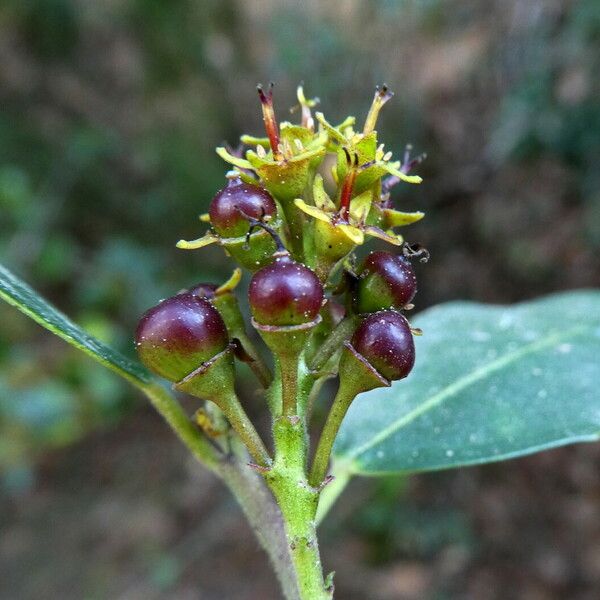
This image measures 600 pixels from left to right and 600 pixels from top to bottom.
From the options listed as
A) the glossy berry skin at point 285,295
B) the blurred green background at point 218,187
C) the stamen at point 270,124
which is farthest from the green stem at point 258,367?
the blurred green background at point 218,187

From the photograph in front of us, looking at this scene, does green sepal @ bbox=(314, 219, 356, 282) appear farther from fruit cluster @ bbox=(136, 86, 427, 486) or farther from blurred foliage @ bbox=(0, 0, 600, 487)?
blurred foliage @ bbox=(0, 0, 600, 487)

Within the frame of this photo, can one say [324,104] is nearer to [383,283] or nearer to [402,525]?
[402,525]

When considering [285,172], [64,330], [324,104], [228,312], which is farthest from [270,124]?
[324,104]

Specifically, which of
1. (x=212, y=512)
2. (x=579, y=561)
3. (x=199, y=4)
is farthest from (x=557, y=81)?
(x=212, y=512)

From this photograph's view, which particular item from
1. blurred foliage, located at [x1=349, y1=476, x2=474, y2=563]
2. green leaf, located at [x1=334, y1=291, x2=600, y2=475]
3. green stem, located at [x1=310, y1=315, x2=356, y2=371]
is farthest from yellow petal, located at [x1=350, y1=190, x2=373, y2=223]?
blurred foliage, located at [x1=349, y1=476, x2=474, y2=563]

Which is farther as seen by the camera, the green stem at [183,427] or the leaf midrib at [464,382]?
the leaf midrib at [464,382]

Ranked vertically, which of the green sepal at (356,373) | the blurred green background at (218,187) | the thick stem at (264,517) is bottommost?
the blurred green background at (218,187)

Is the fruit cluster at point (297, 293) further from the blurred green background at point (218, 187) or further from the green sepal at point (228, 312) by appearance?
the blurred green background at point (218, 187)

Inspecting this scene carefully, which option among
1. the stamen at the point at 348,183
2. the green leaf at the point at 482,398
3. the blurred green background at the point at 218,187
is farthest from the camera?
the blurred green background at the point at 218,187
